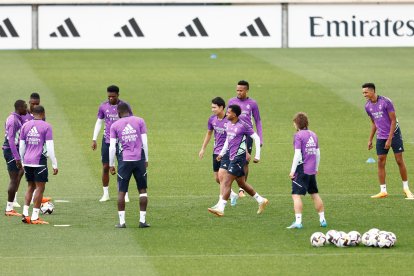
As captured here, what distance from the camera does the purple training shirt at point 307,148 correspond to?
20641mm

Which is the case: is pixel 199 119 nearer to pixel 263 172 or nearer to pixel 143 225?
pixel 263 172

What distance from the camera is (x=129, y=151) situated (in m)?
20.9

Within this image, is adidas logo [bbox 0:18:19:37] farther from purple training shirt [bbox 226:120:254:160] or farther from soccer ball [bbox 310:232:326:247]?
soccer ball [bbox 310:232:326:247]

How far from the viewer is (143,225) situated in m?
21.1

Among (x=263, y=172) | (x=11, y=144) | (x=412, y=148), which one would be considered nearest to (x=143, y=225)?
(x=11, y=144)

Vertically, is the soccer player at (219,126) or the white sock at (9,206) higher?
the soccer player at (219,126)

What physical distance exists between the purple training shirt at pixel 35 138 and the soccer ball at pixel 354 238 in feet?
18.3

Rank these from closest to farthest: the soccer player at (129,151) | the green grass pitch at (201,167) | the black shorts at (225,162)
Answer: the green grass pitch at (201,167), the soccer player at (129,151), the black shorts at (225,162)

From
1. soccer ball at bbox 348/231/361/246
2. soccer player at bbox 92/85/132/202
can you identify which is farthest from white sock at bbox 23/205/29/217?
soccer ball at bbox 348/231/361/246

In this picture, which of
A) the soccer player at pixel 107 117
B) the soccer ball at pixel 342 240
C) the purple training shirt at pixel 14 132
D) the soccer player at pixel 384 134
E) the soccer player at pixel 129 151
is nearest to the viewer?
the soccer ball at pixel 342 240

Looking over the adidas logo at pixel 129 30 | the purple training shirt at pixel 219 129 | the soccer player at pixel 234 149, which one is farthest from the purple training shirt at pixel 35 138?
the adidas logo at pixel 129 30

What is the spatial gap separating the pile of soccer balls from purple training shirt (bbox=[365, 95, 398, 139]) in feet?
18.0

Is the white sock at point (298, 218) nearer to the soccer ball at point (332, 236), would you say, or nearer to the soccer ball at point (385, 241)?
the soccer ball at point (332, 236)

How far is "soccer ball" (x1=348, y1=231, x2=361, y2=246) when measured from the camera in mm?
19156
